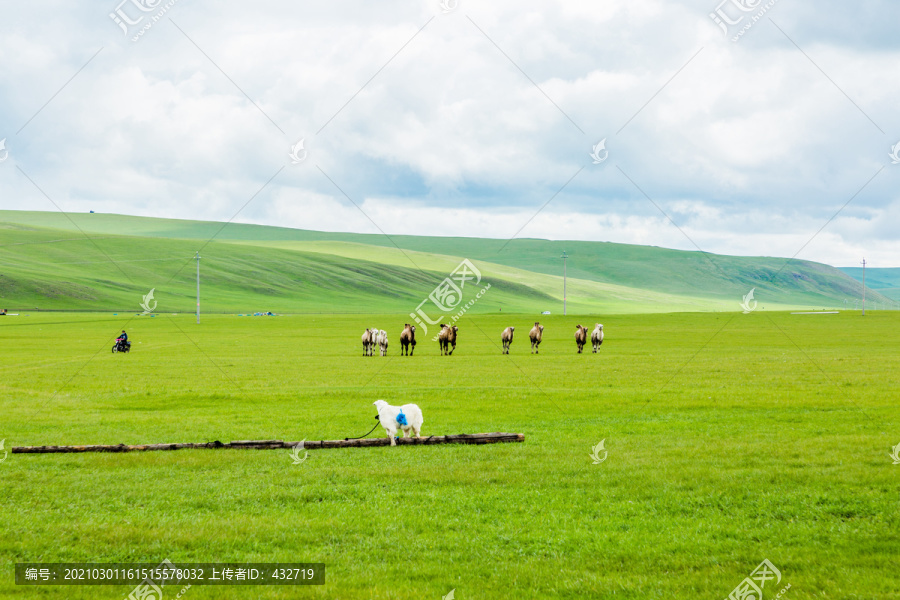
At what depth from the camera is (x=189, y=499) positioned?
11.3 metres

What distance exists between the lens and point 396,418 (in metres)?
15.7

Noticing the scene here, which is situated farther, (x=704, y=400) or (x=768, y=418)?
→ (x=704, y=400)

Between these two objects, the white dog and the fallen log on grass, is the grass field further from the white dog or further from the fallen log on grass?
the white dog

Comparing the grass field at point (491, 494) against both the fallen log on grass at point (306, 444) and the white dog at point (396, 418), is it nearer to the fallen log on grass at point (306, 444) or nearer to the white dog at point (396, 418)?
the fallen log on grass at point (306, 444)

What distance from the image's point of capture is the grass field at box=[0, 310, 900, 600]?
8.44 metres

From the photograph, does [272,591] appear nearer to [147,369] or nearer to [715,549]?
[715,549]

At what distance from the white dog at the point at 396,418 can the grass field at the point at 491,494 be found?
54cm

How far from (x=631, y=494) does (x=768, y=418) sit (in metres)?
9.43

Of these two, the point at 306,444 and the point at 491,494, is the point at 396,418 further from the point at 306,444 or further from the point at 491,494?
the point at 491,494

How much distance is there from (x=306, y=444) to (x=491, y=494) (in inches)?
210

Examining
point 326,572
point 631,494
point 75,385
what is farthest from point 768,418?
point 75,385

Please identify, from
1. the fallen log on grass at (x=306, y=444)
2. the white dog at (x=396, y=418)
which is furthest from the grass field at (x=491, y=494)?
the white dog at (x=396, y=418)

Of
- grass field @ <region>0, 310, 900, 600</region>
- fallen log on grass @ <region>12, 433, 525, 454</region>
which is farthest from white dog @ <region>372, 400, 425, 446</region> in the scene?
grass field @ <region>0, 310, 900, 600</region>

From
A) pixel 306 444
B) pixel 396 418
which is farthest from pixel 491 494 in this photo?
pixel 306 444
